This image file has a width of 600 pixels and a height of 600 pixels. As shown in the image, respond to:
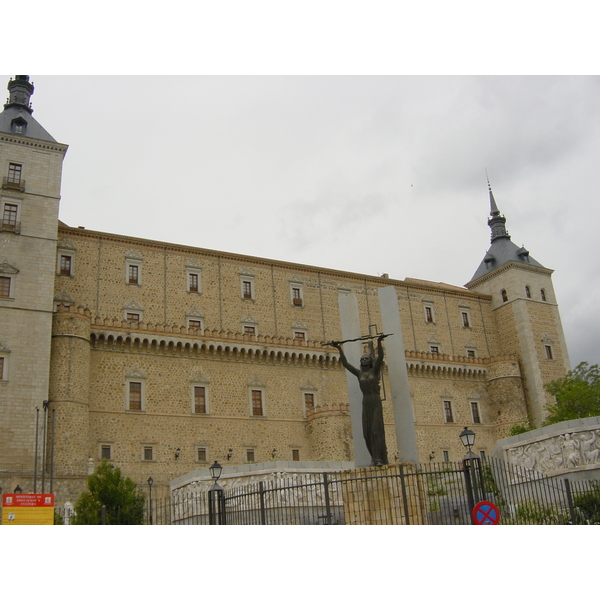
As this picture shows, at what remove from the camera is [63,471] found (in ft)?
89.1

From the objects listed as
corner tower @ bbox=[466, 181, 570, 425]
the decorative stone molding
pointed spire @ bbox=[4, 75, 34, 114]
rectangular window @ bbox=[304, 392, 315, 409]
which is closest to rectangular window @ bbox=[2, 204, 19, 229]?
pointed spire @ bbox=[4, 75, 34, 114]

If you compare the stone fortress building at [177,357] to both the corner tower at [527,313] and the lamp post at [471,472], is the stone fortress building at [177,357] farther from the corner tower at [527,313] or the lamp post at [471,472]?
the lamp post at [471,472]

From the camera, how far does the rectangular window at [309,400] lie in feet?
119

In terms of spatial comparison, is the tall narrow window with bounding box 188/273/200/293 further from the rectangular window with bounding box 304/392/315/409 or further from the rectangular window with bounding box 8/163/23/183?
the rectangular window with bounding box 8/163/23/183

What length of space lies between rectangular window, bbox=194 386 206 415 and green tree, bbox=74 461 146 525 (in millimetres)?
9986

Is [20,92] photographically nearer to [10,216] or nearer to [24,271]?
Result: [10,216]

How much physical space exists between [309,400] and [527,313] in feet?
61.7

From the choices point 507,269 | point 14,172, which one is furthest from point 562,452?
point 507,269

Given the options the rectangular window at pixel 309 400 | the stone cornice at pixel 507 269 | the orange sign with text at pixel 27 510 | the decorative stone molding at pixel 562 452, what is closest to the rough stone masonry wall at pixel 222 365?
the rectangular window at pixel 309 400

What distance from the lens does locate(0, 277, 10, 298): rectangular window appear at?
1152 inches

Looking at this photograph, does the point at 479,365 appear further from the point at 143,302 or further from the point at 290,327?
the point at 143,302

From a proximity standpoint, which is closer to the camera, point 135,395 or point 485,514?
point 485,514

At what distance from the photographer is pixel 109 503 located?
22.5m

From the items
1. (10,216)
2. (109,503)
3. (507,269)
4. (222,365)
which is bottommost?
(109,503)
